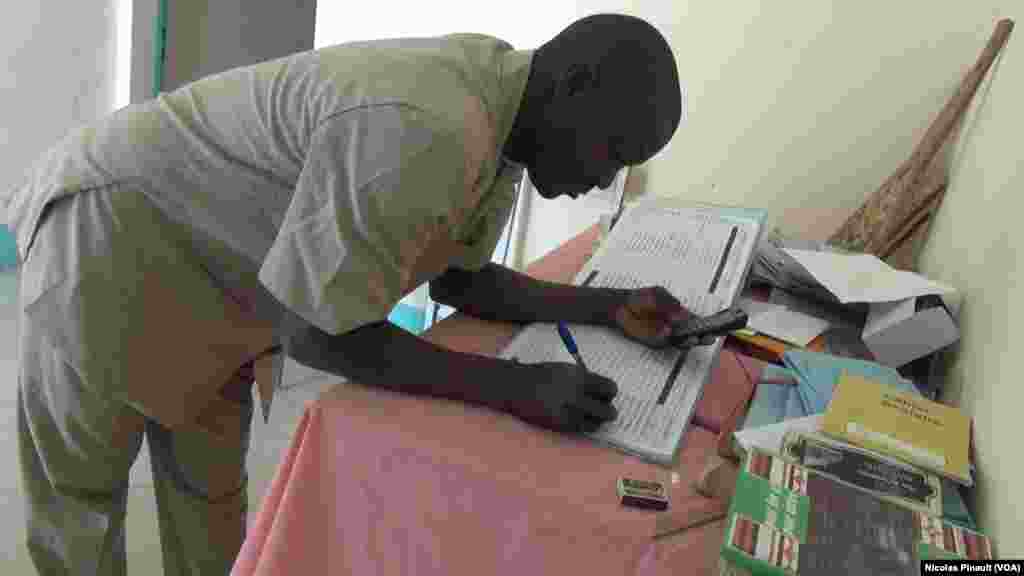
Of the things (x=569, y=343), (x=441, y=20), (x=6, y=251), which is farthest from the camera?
(x=6, y=251)

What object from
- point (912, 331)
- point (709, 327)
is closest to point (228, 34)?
point (709, 327)

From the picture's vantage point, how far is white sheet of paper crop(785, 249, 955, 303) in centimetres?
126

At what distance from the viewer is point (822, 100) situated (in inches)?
78.7

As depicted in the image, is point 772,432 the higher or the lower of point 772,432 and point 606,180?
the lower

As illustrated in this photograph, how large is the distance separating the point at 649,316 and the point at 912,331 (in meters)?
0.40

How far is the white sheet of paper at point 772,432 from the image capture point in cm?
83

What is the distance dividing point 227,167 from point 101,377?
1.06 feet

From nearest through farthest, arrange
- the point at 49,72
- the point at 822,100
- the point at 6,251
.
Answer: the point at 822,100 < the point at 49,72 < the point at 6,251

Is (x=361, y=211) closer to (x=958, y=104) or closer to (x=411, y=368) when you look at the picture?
(x=411, y=368)

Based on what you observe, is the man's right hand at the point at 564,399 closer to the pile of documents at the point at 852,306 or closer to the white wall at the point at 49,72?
the pile of documents at the point at 852,306

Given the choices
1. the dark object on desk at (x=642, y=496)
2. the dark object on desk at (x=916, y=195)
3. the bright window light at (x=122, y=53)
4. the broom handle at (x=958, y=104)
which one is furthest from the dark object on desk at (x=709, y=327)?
the bright window light at (x=122, y=53)

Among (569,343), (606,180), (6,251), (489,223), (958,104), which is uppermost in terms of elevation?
(958,104)

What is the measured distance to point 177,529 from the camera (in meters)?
1.32

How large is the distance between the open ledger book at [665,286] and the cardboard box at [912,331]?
0.73 ft
